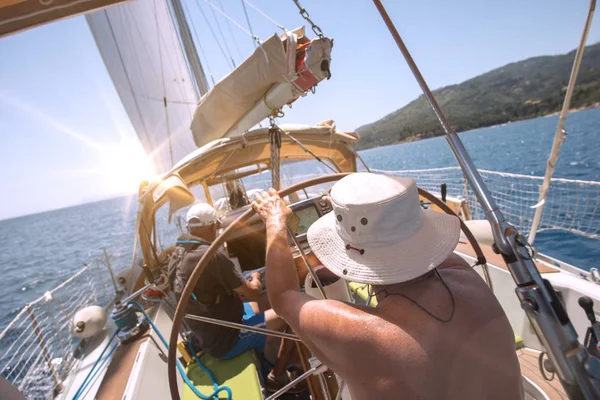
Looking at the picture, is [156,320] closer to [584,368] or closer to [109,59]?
[584,368]

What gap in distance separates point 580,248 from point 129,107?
1112cm

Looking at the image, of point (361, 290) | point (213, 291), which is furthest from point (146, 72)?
point (361, 290)

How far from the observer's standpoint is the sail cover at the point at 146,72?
25.5 ft

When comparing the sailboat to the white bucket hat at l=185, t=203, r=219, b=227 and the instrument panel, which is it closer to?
the instrument panel

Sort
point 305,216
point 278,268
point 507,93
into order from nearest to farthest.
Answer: point 278,268
point 305,216
point 507,93

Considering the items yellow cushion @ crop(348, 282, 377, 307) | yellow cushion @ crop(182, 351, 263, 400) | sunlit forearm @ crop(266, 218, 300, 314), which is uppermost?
sunlit forearm @ crop(266, 218, 300, 314)

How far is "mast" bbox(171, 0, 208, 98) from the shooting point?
6.38m

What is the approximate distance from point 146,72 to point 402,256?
926cm

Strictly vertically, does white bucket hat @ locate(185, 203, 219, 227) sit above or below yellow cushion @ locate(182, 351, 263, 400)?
above

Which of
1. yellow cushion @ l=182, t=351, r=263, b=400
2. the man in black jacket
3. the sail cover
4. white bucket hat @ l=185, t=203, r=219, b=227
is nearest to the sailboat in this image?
yellow cushion @ l=182, t=351, r=263, b=400

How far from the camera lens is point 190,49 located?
650 centimetres

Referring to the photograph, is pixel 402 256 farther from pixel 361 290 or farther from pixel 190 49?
pixel 190 49

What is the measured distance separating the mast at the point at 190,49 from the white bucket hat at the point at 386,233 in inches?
249

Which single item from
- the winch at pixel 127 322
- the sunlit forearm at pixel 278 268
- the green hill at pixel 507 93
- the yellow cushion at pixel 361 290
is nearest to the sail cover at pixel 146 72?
the winch at pixel 127 322
